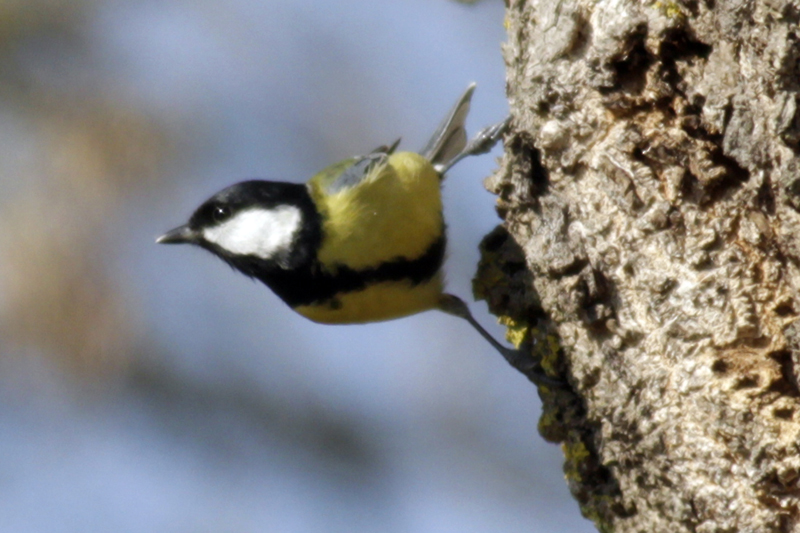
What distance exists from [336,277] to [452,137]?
1087 mm

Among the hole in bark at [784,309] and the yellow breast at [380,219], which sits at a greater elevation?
the yellow breast at [380,219]

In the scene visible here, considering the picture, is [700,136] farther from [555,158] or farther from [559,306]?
[559,306]

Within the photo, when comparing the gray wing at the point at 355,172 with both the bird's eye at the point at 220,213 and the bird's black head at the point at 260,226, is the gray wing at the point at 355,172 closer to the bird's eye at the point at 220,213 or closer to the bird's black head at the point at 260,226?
the bird's black head at the point at 260,226

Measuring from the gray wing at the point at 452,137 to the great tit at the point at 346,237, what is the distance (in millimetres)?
403

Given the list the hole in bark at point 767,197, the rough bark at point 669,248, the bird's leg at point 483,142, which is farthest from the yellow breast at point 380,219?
the hole in bark at point 767,197

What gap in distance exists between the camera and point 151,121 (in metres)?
5.20

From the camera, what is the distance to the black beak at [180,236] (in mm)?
3172

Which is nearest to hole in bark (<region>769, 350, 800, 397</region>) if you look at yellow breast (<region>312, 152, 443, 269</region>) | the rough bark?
the rough bark

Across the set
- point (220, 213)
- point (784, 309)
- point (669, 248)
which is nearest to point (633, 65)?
point (669, 248)

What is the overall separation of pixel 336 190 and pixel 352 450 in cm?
257

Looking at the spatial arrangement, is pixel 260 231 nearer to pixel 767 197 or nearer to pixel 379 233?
pixel 379 233

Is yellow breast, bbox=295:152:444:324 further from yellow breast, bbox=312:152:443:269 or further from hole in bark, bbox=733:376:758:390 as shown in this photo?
hole in bark, bbox=733:376:758:390

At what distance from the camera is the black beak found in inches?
125

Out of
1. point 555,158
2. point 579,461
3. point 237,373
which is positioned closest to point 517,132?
point 555,158
